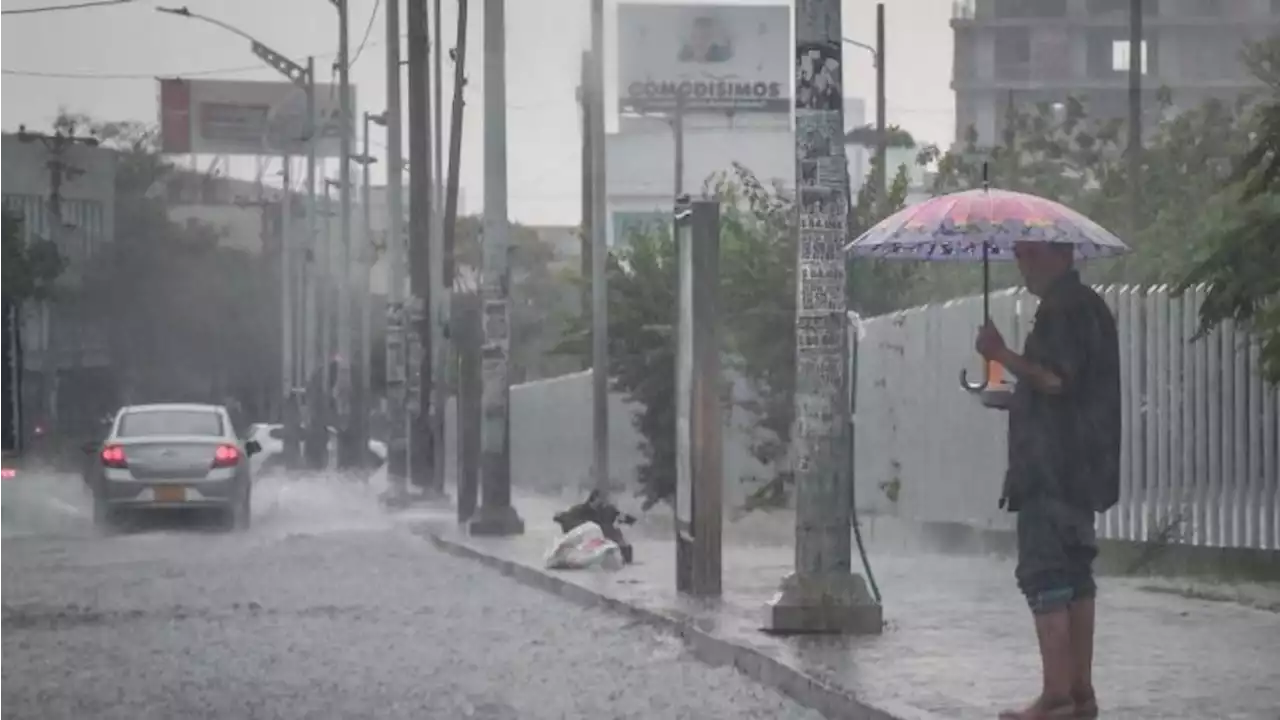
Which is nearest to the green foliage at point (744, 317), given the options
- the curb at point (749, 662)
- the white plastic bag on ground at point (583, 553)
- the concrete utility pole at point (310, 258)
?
the white plastic bag on ground at point (583, 553)

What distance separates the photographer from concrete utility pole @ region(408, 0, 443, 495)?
34875 millimetres

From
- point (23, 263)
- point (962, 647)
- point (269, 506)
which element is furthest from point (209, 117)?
point (962, 647)

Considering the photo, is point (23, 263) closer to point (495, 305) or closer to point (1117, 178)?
point (1117, 178)

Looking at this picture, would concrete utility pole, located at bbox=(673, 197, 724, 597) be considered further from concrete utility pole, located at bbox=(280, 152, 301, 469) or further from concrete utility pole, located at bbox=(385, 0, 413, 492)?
concrete utility pole, located at bbox=(280, 152, 301, 469)

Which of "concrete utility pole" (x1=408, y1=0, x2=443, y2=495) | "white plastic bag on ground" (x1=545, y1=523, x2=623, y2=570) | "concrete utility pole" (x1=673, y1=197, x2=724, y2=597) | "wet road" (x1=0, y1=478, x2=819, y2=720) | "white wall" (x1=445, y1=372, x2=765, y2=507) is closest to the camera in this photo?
"wet road" (x1=0, y1=478, x2=819, y2=720)

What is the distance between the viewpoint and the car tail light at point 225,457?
28938 mm

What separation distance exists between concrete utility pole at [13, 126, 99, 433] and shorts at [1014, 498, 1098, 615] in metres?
64.6

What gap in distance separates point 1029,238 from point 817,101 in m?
3.85

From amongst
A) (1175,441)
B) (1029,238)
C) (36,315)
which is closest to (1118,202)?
(1175,441)

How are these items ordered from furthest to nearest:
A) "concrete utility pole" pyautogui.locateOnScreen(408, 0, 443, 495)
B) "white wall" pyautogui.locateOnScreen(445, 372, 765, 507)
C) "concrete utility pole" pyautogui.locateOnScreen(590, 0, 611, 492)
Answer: "concrete utility pole" pyautogui.locateOnScreen(408, 0, 443, 495) < "white wall" pyautogui.locateOnScreen(445, 372, 765, 507) < "concrete utility pole" pyautogui.locateOnScreen(590, 0, 611, 492)

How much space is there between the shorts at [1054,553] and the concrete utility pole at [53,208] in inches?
2544

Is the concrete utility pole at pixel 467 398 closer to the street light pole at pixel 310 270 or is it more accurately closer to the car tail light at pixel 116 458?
the car tail light at pixel 116 458

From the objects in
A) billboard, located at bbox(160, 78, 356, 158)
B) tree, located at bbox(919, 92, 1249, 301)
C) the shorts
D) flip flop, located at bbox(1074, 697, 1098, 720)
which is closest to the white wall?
tree, located at bbox(919, 92, 1249, 301)

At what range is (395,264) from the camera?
129ft
